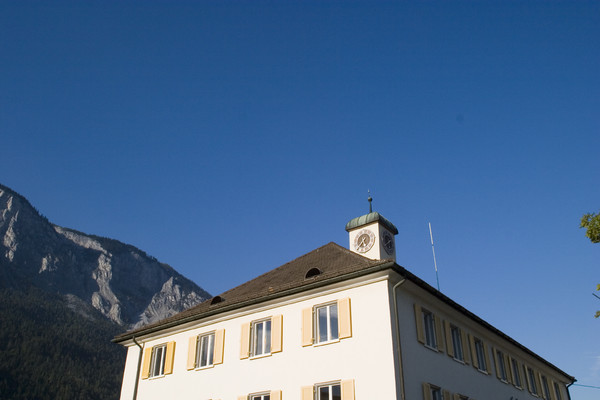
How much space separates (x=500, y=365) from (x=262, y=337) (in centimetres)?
1294

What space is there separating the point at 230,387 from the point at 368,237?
489 inches

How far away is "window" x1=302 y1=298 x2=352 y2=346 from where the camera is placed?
21.7 metres

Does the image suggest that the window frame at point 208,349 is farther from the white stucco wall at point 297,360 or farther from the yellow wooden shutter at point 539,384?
the yellow wooden shutter at point 539,384

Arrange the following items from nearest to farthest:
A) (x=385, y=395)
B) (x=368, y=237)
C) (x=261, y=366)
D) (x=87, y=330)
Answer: (x=385, y=395)
(x=261, y=366)
(x=368, y=237)
(x=87, y=330)

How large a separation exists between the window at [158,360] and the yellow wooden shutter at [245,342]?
15.9 ft

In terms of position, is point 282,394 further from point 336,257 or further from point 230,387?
point 336,257

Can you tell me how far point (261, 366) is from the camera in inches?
935

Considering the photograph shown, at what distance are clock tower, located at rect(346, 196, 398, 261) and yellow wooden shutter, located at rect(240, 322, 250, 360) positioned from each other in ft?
31.2

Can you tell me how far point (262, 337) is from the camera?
2470 centimetres

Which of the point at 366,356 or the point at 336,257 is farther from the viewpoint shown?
the point at 336,257

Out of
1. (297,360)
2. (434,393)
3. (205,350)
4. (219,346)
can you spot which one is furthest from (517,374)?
(205,350)

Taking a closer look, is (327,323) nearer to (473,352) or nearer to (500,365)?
(473,352)

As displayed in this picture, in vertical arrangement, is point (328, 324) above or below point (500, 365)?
below

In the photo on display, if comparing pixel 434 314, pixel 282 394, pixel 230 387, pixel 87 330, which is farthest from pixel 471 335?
pixel 87 330
